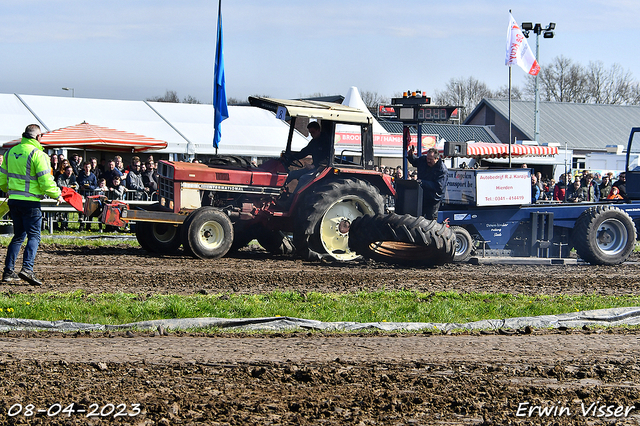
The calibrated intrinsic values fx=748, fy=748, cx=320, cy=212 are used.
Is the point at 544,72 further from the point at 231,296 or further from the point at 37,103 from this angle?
the point at 231,296

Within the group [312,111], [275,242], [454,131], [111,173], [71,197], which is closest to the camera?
[71,197]

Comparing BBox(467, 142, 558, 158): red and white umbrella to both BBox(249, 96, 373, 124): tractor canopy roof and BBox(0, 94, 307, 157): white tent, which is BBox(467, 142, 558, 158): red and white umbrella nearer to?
BBox(0, 94, 307, 157): white tent

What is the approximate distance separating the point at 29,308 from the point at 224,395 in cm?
339

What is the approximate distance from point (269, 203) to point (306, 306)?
492 cm

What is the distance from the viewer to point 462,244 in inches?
487

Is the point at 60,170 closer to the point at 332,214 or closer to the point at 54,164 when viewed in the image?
the point at 54,164

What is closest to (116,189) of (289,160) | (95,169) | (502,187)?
(95,169)

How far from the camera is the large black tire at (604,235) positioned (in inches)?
487

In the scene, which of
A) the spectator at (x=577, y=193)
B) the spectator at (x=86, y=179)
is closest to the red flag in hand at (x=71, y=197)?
the spectator at (x=86, y=179)

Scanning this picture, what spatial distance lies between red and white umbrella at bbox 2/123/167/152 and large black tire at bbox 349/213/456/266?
894cm

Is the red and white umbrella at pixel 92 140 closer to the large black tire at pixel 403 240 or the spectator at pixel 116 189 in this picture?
the spectator at pixel 116 189

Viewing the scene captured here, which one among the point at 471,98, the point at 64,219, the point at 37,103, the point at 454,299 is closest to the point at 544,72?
the point at 471,98

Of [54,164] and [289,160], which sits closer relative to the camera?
[289,160]

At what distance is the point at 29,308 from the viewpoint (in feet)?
22.9
